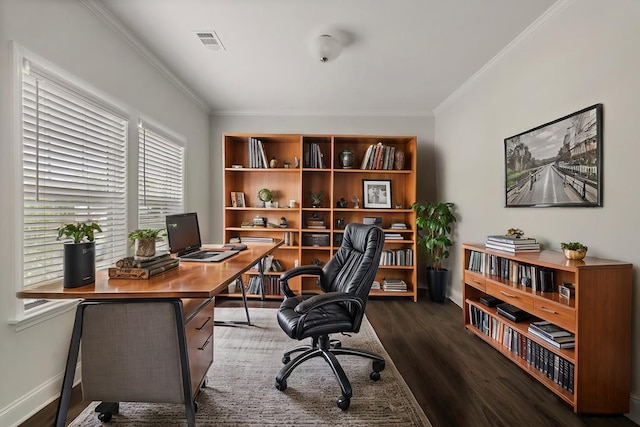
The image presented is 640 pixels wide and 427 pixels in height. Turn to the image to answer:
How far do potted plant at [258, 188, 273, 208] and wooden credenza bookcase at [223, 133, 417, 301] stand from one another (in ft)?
0.28

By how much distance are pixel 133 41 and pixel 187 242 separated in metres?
1.69

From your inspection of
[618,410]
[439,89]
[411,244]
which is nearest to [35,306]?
[618,410]

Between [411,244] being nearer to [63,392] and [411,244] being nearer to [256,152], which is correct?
[256,152]

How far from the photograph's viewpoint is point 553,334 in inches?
72.8

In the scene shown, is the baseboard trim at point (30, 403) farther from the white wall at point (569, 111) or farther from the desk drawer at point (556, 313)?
the white wall at point (569, 111)

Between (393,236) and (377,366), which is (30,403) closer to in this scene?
(377,366)

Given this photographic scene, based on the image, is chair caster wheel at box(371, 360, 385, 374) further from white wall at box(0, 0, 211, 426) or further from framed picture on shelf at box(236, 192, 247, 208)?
framed picture on shelf at box(236, 192, 247, 208)

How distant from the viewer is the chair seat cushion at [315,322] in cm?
174

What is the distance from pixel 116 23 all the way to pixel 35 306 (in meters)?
2.00

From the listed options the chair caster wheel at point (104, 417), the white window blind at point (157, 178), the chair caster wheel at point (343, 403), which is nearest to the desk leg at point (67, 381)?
the chair caster wheel at point (104, 417)

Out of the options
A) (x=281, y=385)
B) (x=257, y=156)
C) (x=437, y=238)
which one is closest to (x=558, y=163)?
(x=437, y=238)

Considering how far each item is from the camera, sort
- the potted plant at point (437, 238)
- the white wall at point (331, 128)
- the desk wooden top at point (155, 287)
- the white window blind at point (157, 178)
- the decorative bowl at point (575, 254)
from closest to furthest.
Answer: the desk wooden top at point (155, 287) < the decorative bowl at point (575, 254) < the white window blind at point (157, 178) < the potted plant at point (437, 238) < the white wall at point (331, 128)

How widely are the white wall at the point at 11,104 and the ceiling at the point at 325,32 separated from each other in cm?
24

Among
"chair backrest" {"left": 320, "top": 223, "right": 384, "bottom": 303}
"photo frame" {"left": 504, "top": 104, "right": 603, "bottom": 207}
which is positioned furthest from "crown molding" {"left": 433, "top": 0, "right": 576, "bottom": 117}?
"chair backrest" {"left": 320, "top": 223, "right": 384, "bottom": 303}
